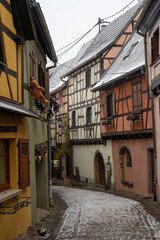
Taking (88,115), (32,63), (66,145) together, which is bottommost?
(66,145)

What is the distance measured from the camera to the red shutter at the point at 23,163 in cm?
682

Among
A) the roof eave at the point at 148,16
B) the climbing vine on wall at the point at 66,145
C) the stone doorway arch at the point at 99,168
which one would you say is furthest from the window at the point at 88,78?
the roof eave at the point at 148,16

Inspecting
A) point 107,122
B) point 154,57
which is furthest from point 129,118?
point 154,57

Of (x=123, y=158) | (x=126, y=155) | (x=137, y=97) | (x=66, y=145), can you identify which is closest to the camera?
(x=137, y=97)

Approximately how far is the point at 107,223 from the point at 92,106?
11.6 m

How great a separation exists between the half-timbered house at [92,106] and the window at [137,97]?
3.78 meters

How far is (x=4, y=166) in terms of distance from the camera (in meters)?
6.55

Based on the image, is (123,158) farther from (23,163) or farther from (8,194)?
(8,194)

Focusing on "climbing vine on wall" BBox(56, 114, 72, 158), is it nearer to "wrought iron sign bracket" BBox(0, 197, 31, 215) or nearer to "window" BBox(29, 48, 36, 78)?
"window" BBox(29, 48, 36, 78)

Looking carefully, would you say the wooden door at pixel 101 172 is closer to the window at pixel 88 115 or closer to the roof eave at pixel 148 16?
the window at pixel 88 115

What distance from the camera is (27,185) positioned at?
23.5 ft

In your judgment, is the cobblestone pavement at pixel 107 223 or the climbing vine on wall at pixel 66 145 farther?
the climbing vine on wall at pixel 66 145

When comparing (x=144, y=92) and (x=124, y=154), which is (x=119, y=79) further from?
(x=124, y=154)

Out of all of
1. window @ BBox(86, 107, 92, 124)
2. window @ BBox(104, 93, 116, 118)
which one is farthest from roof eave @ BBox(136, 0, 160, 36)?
window @ BBox(86, 107, 92, 124)
